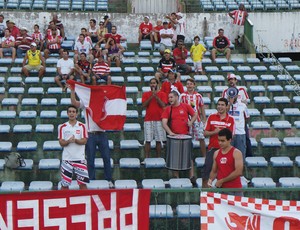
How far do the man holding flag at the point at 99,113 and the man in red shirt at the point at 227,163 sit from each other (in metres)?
2.93

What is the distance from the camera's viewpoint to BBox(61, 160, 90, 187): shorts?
10625 mm

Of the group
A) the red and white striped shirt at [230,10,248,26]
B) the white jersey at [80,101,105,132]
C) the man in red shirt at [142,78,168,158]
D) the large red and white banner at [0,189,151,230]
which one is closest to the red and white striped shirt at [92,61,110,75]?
the man in red shirt at [142,78,168,158]

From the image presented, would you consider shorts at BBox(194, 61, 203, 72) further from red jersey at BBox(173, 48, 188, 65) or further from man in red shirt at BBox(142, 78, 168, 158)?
man in red shirt at BBox(142, 78, 168, 158)

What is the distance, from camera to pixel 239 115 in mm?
12070

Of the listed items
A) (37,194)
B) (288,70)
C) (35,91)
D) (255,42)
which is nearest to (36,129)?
(35,91)

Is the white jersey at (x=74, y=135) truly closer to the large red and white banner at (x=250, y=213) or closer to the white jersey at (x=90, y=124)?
the white jersey at (x=90, y=124)

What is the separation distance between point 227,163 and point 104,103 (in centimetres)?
344

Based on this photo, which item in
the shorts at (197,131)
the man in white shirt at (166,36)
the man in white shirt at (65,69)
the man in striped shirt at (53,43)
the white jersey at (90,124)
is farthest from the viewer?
the man in white shirt at (166,36)

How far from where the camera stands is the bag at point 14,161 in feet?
39.8

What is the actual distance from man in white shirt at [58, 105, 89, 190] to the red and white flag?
39.1 inches

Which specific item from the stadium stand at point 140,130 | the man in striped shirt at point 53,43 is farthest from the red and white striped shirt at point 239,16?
the man in striped shirt at point 53,43

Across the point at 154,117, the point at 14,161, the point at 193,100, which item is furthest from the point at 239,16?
the point at 14,161

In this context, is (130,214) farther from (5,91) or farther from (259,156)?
(5,91)

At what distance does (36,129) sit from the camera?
13.4 meters
